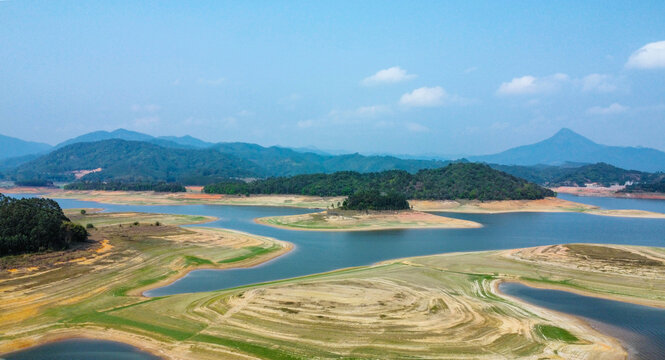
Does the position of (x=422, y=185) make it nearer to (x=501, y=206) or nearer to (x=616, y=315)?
(x=501, y=206)

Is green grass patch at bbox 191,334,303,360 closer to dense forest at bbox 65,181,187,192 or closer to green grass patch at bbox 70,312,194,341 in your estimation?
green grass patch at bbox 70,312,194,341

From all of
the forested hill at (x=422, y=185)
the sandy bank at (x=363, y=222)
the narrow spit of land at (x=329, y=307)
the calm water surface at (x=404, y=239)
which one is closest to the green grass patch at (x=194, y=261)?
the narrow spit of land at (x=329, y=307)

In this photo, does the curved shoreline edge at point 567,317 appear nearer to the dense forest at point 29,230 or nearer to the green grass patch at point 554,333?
the green grass patch at point 554,333

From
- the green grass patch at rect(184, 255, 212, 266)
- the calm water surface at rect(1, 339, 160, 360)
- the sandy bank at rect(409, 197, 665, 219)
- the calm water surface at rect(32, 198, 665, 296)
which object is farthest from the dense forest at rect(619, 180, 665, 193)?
the calm water surface at rect(1, 339, 160, 360)

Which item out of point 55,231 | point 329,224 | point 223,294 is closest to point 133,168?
point 329,224

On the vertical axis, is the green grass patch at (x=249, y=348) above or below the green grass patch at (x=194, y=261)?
below

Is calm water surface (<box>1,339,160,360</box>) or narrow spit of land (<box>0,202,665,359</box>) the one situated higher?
narrow spit of land (<box>0,202,665,359</box>)

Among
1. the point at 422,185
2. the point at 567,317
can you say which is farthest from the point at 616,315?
the point at 422,185
